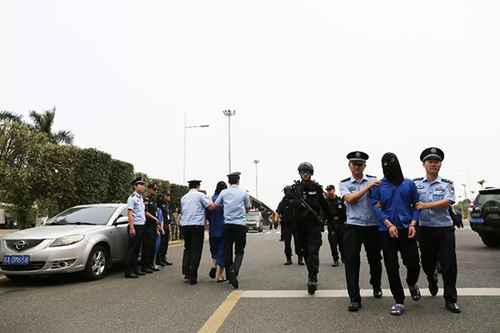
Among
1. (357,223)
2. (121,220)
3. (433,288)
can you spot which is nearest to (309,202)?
(357,223)

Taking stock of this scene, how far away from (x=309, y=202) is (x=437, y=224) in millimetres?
1727

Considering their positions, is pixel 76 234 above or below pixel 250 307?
above

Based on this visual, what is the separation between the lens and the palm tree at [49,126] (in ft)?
102

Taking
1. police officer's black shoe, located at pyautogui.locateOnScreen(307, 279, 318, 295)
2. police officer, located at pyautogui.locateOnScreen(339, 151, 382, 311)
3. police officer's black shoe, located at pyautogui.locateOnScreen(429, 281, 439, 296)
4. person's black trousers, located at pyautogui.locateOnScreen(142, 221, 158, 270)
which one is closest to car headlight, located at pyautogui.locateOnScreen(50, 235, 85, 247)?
person's black trousers, located at pyautogui.locateOnScreen(142, 221, 158, 270)

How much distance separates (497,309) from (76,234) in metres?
6.32

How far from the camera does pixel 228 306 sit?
16.2 feet

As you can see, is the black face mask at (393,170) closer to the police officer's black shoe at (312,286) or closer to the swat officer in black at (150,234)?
the police officer's black shoe at (312,286)

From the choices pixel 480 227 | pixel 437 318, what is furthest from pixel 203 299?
pixel 480 227

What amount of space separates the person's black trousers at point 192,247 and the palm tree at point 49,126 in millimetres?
27900

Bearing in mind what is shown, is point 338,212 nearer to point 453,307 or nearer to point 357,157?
point 357,157

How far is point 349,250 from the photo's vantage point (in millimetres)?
4832

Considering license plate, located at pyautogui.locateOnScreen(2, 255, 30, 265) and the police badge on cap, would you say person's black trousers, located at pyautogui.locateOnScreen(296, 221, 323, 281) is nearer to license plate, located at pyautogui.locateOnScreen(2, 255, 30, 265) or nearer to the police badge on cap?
the police badge on cap

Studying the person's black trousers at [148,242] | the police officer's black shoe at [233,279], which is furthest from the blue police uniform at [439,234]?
the person's black trousers at [148,242]

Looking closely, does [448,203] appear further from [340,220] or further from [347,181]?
[340,220]
